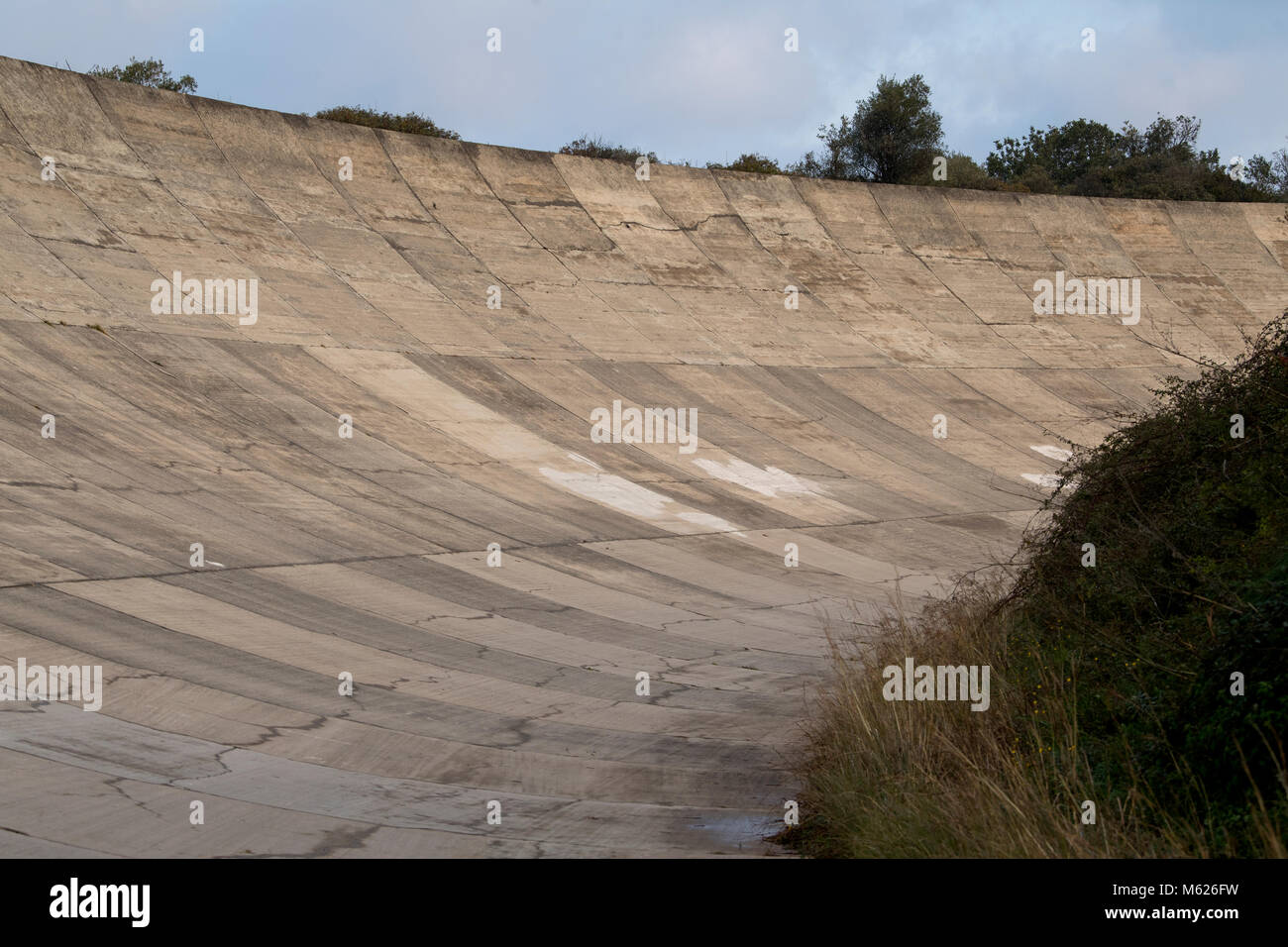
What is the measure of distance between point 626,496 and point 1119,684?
13891 mm

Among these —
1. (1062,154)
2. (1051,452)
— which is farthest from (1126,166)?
(1051,452)

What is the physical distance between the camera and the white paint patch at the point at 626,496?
792 inches

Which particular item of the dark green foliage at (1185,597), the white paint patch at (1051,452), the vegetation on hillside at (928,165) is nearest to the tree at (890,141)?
the vegetation on hillside at (928,165)

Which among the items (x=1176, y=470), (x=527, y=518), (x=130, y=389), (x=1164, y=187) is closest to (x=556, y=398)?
(x=527, y=518)

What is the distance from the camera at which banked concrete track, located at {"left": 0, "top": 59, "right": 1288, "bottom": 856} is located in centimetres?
879

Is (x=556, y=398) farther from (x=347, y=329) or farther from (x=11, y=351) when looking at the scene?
(x=11, y=351)

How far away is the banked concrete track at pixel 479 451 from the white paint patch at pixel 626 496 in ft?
0.38

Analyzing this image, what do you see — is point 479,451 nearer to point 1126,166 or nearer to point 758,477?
point 758,477

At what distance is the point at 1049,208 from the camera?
129 ft

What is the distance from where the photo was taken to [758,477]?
23.1 metres

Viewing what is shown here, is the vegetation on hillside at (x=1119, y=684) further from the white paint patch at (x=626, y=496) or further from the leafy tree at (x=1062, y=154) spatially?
the leafy tree at (x=1062, y=154)

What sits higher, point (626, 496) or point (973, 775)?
point (626, 496)

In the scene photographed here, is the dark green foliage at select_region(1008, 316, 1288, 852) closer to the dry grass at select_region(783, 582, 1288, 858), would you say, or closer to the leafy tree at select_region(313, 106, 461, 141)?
the dry grass at select_region(783, 582, 1288, 858)
